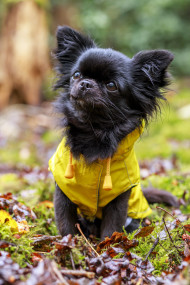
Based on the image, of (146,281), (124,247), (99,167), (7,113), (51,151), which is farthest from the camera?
(7,113)

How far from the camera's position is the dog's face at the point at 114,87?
2936 millimetres

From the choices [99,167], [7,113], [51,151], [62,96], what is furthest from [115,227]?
[7,113]

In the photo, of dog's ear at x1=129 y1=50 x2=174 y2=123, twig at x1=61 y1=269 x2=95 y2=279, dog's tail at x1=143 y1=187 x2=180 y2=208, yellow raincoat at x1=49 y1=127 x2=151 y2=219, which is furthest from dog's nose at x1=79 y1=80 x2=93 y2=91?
dog's tail at x1=143 y1=187 x2=180 y2=208

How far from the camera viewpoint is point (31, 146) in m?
8.79

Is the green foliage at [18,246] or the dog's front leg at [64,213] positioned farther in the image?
the dog's front leg at [64,213]

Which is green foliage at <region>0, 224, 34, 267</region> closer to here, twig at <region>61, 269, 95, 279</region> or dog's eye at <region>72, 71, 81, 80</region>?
twig at <region>61, 269, 95, 279</region>

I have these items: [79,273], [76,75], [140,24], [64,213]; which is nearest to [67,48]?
[76,75]

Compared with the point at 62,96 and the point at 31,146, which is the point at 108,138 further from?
the point at 31,146

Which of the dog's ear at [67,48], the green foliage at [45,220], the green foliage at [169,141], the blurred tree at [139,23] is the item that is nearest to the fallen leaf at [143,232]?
the green foliage at [45,220]

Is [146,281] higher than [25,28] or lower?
lower

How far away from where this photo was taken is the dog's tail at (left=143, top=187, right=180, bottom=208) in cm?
386

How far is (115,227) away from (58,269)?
1.08 metres

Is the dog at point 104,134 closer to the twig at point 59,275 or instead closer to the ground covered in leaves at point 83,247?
the ground covered in leaves at point 83,247

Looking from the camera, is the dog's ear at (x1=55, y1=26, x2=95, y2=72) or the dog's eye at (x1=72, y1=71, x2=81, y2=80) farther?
the dog's ear at (x1=55, y1=26, x2=95, y2=72)
